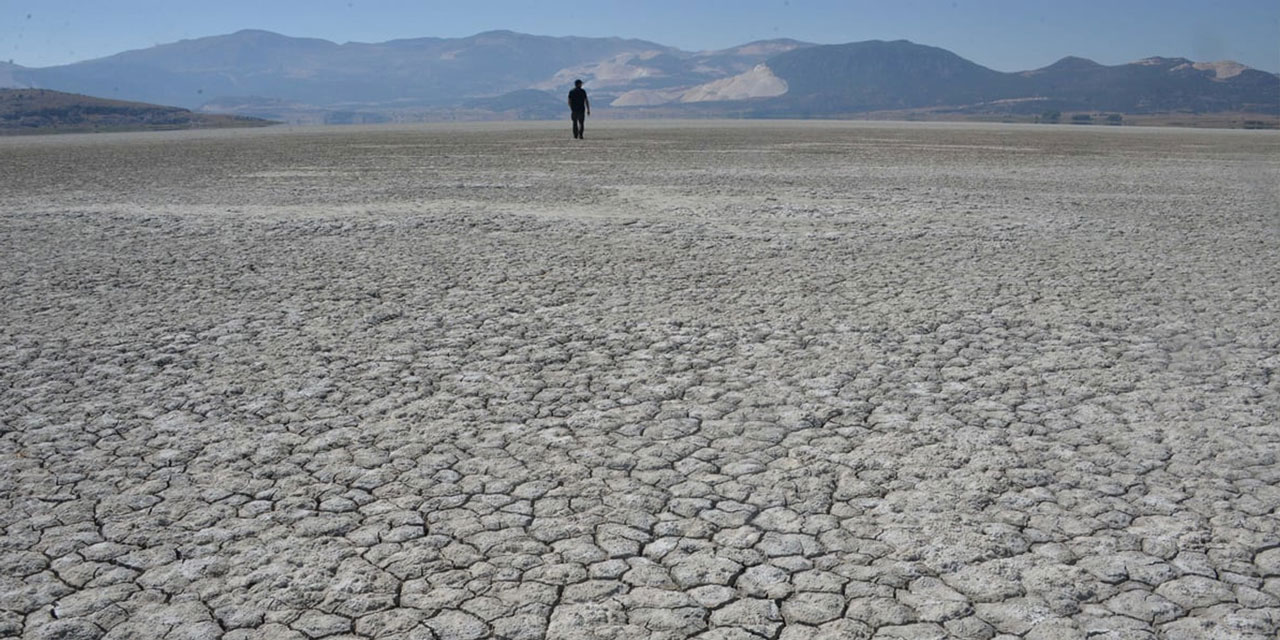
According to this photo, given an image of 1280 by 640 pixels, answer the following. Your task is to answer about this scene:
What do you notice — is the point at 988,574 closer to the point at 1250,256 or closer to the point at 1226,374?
the point at 1226,374

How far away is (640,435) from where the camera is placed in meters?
4.68

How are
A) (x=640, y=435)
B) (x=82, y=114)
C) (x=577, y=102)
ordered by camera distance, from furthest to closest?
1. (x=82, y=114)
2. (x=577, y=102)
3. (x=640, y=435)

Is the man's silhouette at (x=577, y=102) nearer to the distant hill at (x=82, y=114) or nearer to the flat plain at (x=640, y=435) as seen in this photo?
the flat plain at (x=640, y=435)

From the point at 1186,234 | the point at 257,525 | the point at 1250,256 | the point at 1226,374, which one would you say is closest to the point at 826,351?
the point at 1226,374

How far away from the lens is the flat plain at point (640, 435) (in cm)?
319

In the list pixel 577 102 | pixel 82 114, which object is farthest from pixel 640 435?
pixel 82 114

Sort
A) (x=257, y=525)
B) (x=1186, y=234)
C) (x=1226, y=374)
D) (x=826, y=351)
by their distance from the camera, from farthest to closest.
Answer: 1. (x=1186, y=234)
2. (x=826, y=351)
3. (x=1226, y=374)
4. (x=257, y=525)

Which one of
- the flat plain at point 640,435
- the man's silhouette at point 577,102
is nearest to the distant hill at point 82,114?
the man's silhouette at point 577,102

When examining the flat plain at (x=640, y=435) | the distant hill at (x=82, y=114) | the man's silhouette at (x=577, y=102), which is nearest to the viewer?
the flat plain at (x=640, y=435)

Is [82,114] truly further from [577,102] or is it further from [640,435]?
[640,435]

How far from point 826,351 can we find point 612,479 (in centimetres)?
241

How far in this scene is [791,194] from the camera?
1511 centimetres

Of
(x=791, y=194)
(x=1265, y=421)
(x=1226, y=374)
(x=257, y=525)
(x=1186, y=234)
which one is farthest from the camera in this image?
(x=791, y=194)

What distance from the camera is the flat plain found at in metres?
3.19
